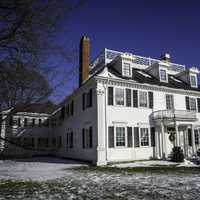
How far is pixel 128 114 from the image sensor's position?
17.5 m

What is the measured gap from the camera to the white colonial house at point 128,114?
54.2 ft

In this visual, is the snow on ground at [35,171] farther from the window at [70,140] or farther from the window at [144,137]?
the window at [70,140]

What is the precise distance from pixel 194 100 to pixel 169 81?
2.88 metres

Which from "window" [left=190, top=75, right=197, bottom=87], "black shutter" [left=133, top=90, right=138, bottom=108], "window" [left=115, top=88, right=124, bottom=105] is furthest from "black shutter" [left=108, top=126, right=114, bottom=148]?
"window" [left=190, top=75, right=197, bottom=87]

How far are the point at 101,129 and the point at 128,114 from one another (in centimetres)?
261

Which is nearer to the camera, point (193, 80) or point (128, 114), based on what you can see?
point (128, 114)

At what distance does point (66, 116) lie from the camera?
24.3 meters

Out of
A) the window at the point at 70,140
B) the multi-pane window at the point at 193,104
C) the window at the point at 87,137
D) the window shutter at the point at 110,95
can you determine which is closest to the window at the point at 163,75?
the multi-pane window at the point at 193,104

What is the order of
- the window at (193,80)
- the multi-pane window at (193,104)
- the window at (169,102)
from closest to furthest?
the window at (169,102)
the multi-pane window at (193,104)
the window at (193,80)

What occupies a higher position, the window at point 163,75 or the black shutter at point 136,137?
the window at point 163,75

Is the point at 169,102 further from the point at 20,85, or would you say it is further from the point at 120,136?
the point at 20,85

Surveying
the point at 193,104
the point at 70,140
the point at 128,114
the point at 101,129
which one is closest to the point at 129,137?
the point at 128,114

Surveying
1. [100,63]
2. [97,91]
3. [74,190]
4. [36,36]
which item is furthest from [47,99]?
[100,63]

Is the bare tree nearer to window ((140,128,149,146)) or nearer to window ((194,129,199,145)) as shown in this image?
window ((140,128,149,146))
